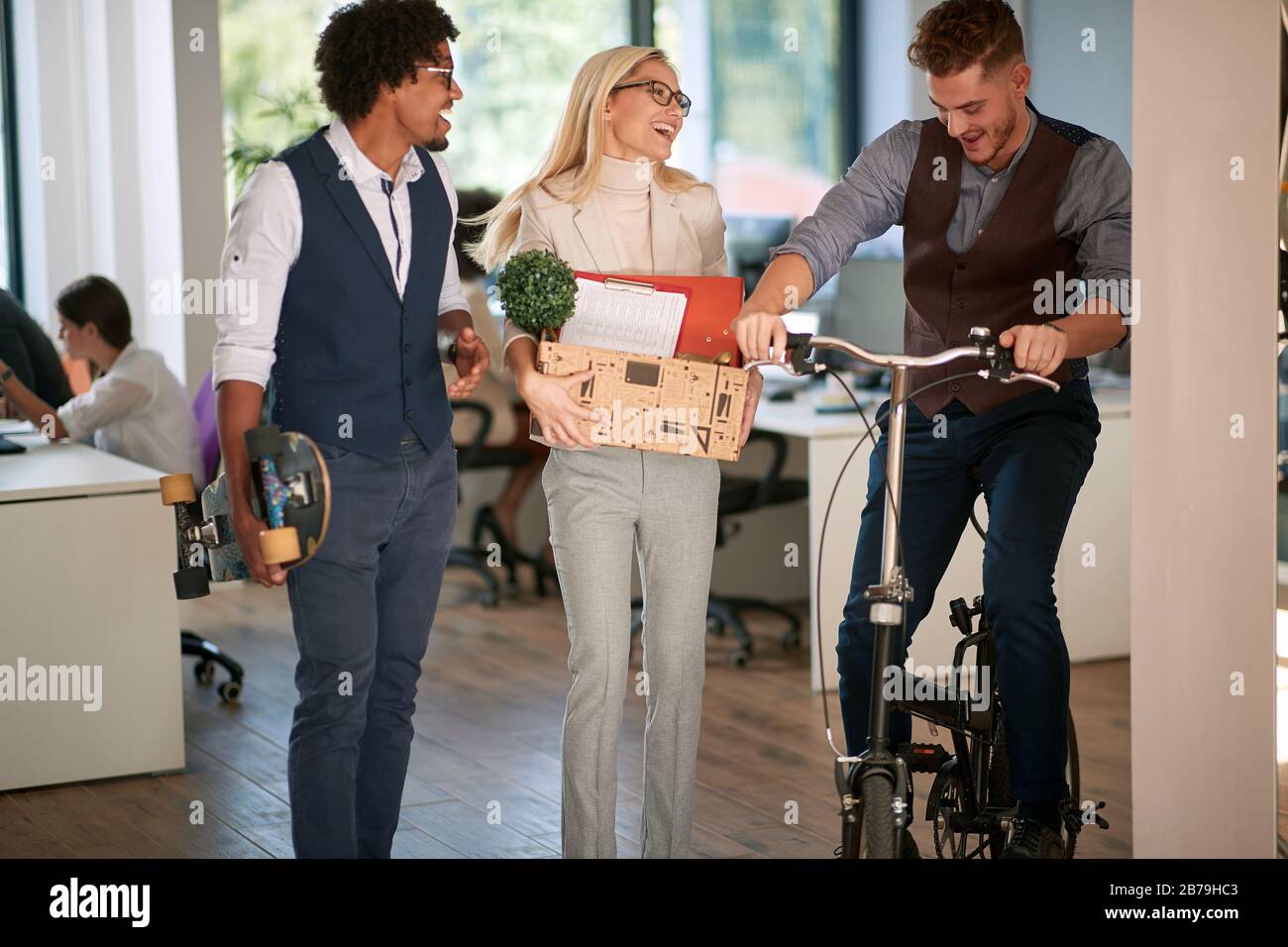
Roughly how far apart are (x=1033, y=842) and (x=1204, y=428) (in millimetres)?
739

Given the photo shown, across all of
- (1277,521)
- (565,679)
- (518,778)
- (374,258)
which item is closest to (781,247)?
(374,258)

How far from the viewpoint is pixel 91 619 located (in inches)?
156

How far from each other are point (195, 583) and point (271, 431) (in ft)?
1.41

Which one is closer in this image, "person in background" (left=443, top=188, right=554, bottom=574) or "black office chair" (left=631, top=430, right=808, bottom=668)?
"black office chair" (left=631, top=430, right=808, bottom=668)

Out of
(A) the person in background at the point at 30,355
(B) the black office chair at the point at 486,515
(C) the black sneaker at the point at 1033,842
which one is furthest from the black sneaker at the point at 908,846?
(B) the black office chair at the point at 486,515

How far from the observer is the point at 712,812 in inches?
145

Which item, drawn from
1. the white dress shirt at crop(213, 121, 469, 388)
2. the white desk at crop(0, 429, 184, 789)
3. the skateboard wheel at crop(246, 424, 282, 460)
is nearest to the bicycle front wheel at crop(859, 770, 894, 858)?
the skateboard wheel at crop(246, 424, 282, 460)

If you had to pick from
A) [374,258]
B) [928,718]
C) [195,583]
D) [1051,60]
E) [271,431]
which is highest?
[1051,60]

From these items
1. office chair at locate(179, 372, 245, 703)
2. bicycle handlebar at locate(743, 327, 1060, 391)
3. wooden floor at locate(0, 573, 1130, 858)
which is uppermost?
bicycle handlebar at locate(743, 327, 1060, 391)

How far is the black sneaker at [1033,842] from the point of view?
2.68 m

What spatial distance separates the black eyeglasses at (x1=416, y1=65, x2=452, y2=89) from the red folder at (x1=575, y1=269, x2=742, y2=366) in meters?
0.37

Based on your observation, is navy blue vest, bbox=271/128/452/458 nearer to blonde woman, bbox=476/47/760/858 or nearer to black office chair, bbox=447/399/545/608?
blonde woman, bbox=476/47/760/858

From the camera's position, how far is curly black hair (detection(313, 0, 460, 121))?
2.51 meters
